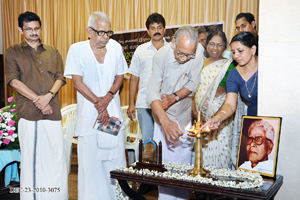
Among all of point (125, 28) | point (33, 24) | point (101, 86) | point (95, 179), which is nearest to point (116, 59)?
point (101, 86)

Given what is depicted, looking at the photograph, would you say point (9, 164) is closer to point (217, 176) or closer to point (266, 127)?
point (217, 176)

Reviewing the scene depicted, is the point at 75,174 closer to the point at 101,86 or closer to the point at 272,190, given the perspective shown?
the point at 101,86

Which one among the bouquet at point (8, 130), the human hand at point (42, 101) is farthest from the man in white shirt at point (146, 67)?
the bouquet at point (8, 130)

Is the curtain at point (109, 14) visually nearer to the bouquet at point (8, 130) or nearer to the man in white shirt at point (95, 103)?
the man in white shirt at point (95, 103)

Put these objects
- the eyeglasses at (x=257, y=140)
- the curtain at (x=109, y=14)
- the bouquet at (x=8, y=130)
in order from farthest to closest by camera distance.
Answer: the curtain at (x=109, y=14) < the bouquet at (x=8, y=130) < the eyeglasses at (x=257, y=140)

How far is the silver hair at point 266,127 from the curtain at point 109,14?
3018 mm

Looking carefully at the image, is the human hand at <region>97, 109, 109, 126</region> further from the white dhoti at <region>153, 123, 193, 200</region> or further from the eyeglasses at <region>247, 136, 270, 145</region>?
the eyeglasses at <region>247, 136, 270, 145</region>

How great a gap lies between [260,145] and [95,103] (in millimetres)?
1474

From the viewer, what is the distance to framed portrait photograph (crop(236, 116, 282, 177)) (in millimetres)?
1936

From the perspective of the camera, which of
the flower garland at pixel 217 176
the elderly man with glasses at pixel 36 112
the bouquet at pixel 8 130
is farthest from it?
the bouquet at pixel 8 130

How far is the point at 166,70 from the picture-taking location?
103 inches

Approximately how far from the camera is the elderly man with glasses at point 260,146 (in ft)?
6.39

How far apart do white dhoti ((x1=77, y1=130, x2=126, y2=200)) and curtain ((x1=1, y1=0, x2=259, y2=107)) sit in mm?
2980

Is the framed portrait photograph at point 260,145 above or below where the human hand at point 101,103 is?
below
